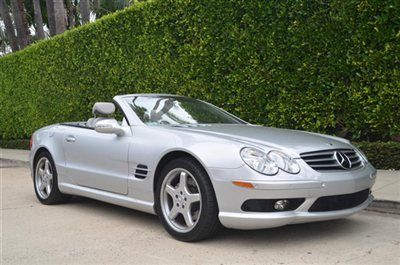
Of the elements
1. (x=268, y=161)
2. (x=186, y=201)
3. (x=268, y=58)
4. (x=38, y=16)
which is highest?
(x=38, y=16)

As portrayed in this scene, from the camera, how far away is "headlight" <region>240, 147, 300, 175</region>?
407cm

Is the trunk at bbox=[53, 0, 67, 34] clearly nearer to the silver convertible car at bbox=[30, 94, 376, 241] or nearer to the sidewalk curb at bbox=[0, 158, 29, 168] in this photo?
the sidewalk curb at bbox=[0, 158, 29, 168]

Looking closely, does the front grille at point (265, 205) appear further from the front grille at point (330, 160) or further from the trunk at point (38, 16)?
the trunk at point (38, 16)

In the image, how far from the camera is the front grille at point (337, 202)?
4.17 metres

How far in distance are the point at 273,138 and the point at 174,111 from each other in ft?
4.91

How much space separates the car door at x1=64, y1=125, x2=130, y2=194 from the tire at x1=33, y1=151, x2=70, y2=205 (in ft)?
1.59

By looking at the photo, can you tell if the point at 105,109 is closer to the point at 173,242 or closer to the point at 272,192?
the point at 173,242

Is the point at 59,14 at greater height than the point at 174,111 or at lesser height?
greater

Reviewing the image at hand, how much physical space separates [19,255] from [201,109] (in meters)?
2.71

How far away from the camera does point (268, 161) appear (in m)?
4.12

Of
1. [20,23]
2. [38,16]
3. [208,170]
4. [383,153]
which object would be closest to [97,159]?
[208,170]

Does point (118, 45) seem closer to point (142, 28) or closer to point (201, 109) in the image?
point (142, 28)

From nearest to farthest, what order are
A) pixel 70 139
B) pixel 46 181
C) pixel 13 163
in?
pixel 70 139 < pixel 46 181 < pixel 13 163

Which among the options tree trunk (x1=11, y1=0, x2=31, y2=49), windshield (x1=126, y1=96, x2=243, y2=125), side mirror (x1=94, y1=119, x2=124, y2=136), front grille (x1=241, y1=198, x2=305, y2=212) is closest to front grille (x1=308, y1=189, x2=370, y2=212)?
front grille (x1=241, y1=198, x2=305, y2=212)
